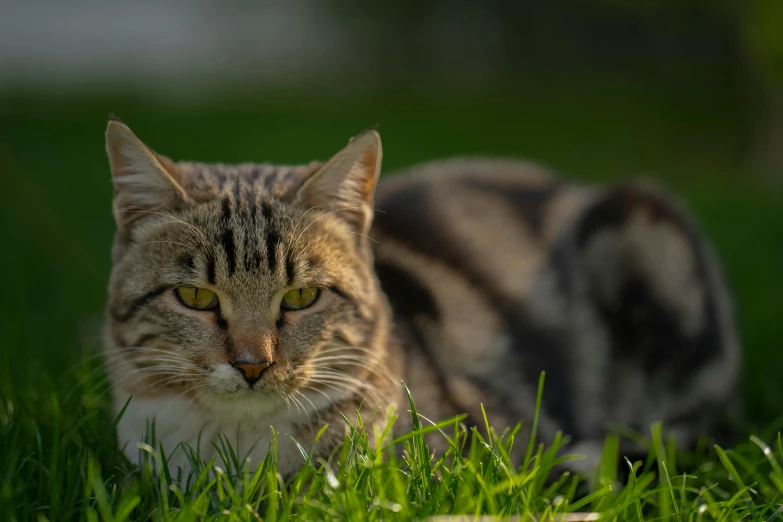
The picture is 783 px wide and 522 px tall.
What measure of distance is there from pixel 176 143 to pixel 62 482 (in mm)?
7267

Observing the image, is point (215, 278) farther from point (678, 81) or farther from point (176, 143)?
point (678, 81)

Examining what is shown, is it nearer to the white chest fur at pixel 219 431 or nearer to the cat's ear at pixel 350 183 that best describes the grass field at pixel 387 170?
the white chest fur at pixel 219 431

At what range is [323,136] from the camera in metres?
9.91

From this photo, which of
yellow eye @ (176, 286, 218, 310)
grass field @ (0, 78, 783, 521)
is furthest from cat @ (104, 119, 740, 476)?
grass field @ (0, 78, 783, 521)

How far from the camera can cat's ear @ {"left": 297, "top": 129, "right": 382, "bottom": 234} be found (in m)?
2.48

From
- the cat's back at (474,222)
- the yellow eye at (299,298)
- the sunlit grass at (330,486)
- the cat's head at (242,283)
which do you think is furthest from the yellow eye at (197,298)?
the cat's back at (474,222)

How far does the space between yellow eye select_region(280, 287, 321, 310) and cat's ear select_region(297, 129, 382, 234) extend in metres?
0.29

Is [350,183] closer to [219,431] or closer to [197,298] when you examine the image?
[197,298]

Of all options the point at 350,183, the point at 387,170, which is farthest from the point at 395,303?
the point at 387,170

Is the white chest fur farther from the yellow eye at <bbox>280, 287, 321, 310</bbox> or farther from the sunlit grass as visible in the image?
the yellow eye at <bbox>280, 287, 321, 310</bbox>

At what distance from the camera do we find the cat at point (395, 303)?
234 cm

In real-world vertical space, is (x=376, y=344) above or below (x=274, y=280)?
below

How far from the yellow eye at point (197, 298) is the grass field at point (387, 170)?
43 cm

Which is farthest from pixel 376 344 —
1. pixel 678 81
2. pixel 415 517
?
pixel 678 81
